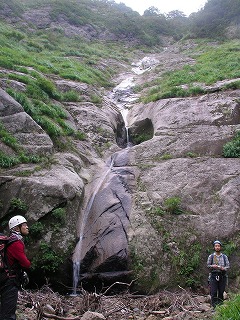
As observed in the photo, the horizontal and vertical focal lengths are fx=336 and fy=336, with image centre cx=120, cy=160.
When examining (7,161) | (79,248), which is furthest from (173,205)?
(7,161)

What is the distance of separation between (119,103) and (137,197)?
13.0m

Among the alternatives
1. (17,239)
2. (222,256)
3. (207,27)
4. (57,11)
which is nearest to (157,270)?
(222,256)

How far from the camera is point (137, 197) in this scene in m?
12.4

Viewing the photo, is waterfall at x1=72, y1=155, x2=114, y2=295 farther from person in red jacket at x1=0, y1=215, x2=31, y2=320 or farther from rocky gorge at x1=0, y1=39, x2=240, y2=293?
person in red jacket at x1=0, y1=215, x2=31, y2=320

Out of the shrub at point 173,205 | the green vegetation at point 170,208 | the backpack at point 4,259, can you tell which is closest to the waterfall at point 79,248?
the green vegetation at point 170,208

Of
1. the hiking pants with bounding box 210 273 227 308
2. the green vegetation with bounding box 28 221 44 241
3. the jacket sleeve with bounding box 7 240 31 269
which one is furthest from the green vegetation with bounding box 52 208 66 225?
the jacket sleeve with bounding box 7 240 31 269

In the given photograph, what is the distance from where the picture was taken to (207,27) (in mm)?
41969

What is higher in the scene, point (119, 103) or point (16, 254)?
point (119, 103)

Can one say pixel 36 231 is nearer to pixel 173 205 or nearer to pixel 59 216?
pixel 59 216

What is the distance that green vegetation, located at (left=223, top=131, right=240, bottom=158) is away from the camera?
13656mm

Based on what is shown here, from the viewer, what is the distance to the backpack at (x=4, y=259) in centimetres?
568

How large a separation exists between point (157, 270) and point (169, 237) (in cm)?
119

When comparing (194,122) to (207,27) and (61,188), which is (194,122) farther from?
(207,27)

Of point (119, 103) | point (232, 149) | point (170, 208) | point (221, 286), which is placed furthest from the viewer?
point (119, 103)
